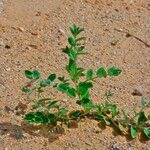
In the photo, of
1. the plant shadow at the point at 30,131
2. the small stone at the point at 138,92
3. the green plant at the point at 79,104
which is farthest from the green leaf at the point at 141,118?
the plant shadow at the point at 30,131

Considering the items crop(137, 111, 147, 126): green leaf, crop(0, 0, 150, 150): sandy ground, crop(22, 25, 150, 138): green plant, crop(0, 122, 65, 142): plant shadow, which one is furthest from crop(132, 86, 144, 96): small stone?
crop(0, 122, 65, 142): plant shadow

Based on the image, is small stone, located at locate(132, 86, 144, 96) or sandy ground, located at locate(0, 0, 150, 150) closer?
sandy ground, located at locate(0, 0, 150, 150)

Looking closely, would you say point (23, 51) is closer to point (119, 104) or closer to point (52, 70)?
point (52, 70)

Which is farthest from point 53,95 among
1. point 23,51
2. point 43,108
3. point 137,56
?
point 137,56

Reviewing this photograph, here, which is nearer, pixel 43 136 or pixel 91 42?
pixel 43 136

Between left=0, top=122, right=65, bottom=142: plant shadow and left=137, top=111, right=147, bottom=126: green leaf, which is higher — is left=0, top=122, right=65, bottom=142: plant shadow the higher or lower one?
the lower one

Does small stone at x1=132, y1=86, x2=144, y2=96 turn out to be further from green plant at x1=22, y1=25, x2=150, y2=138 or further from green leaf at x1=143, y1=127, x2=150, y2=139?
green leaf at x1=143, y1=127, x2=150, y2=139

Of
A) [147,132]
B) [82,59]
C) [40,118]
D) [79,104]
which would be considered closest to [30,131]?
[40,118]
